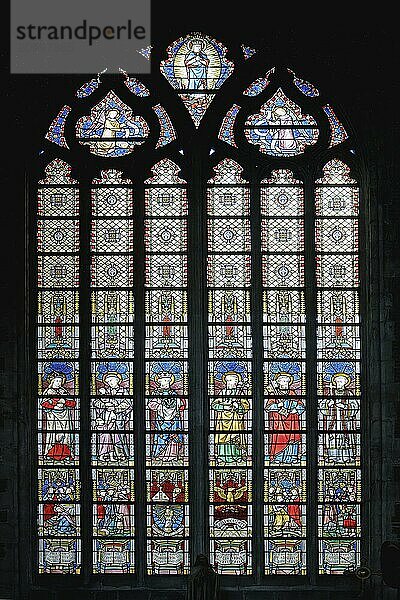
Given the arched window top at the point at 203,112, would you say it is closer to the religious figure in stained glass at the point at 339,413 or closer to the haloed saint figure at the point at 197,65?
the haloed saint figure at the point at 197,65

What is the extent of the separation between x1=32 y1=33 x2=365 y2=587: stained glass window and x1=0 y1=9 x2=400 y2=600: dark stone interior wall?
0.26 m

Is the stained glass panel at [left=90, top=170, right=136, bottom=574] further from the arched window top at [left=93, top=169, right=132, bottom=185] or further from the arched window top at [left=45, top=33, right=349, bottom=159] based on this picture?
the arched window top at [left=45, top=33, right=349, bottom=159]

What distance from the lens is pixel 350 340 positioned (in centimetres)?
1143

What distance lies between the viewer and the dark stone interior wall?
36.5ft

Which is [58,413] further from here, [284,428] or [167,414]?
[284,428]

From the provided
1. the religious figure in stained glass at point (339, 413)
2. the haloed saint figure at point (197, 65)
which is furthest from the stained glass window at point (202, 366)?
the haloed saint figure at point (197, 65)

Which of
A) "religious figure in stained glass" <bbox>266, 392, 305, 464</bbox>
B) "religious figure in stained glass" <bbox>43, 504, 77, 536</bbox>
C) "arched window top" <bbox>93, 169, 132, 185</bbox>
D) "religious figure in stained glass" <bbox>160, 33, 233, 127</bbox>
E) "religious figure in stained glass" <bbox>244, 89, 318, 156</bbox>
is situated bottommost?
"religious figure in stained glass" <bbox>43, 504, 77, 536</bbox>

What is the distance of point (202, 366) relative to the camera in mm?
11406

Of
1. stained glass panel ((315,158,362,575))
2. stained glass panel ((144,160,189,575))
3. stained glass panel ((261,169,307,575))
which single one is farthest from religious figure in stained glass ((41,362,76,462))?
A: stained glass panel ((315,158,362,575))

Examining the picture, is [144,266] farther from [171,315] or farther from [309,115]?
[309,115]
